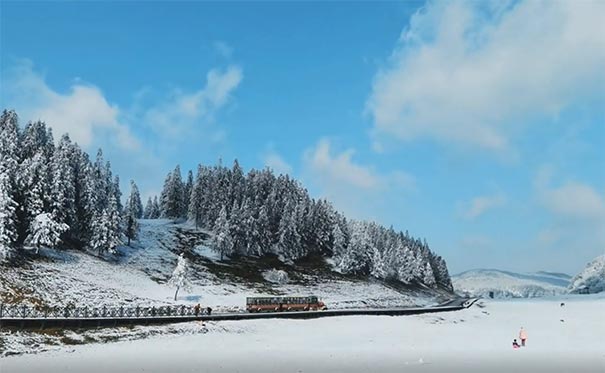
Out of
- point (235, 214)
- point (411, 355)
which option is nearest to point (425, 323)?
point (411, 355)

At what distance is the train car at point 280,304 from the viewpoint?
58.6m

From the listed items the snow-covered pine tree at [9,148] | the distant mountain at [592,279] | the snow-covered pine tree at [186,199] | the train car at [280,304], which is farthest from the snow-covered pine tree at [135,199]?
the distant mountain at [592,279]

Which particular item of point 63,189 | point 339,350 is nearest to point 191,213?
point 63,189

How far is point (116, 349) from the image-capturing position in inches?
1380

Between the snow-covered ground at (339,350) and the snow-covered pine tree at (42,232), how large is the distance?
34.4m

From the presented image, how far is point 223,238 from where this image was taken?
104 m

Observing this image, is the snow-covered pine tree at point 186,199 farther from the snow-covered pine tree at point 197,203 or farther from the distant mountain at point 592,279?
the distant mountain at point 592,279

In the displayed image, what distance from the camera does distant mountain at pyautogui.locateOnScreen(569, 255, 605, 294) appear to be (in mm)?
161825

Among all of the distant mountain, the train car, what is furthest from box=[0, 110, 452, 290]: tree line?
the distant mountain

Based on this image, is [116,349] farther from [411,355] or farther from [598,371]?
[598,371]

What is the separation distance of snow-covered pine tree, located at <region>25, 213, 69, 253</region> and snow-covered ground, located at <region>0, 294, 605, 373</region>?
3438cm

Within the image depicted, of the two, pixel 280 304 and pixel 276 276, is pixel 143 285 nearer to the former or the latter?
pixel 280 304

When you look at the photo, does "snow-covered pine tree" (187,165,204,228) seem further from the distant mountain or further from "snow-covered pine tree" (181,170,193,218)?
the distant mountain

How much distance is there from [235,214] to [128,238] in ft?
71.9
